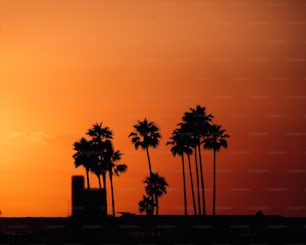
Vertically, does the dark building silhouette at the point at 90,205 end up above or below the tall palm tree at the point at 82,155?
below

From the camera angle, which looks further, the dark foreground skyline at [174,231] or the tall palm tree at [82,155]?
the tall palm tree at [82,155]

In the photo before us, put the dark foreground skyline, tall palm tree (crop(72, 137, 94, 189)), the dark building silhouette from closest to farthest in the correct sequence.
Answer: the dark foreground skyline
the dark building silhouette
tall palm tree (crop(72, 137, 94, 189))

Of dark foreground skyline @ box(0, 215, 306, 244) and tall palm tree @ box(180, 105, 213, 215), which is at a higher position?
tall palm tree @ box(180, 105, 213, 215)

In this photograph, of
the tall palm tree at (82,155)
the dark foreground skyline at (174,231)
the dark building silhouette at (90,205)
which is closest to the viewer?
the dark foreground skyline at (174,231)

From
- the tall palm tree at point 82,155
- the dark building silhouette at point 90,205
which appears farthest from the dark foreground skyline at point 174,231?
the tall palm tree at point 82,155

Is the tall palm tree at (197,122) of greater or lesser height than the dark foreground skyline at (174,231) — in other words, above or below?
above

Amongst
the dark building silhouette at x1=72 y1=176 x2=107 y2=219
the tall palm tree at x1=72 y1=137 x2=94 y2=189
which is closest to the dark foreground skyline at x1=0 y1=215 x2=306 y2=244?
the dark building silhouette at x1=72 y1=176 x2=107 y2=219

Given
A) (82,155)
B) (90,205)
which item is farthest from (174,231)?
(82,155)

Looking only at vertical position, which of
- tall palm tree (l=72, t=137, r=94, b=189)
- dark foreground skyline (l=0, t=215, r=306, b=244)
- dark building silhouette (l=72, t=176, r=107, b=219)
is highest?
tall palm tree (l=72, t=137, r=94, b=189)

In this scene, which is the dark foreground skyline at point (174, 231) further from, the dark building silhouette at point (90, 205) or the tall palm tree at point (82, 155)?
the tall palm tree at point (82, 155)

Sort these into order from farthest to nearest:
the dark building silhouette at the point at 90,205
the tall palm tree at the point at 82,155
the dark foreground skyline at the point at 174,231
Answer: the tall palm tree at the point at 82,155 → the dark building silhouette at the point at 90,205 → the dark foreground skyline at the point at 174,231

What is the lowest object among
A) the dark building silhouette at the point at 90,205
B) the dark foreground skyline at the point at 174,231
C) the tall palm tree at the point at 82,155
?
the dark foreground skyline at the point at 174,231

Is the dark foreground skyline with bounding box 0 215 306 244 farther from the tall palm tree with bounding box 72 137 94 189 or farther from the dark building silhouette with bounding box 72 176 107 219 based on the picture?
the tall palm tree with bounding box 72 137 94 189

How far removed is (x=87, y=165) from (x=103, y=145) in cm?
464
